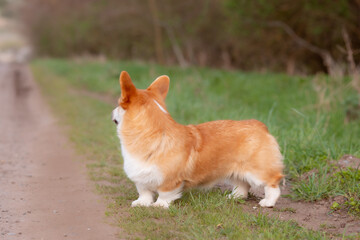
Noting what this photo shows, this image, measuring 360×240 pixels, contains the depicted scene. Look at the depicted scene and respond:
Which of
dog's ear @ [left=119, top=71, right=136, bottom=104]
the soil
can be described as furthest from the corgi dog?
the soil

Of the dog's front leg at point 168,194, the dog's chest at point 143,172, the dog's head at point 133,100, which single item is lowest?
the dog's front leg at point 168,194

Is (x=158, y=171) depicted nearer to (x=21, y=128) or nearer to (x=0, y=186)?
(x=0, y=186)

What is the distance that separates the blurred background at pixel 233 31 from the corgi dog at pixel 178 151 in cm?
479

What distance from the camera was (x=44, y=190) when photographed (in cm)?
486

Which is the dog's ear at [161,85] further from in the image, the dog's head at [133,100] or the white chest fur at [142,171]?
the white chest fur at [142,171]

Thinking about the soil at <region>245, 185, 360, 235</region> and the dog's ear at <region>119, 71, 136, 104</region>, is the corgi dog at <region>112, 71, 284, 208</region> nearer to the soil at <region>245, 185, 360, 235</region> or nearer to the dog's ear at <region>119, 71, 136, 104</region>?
the dog's ear at <region>119, 71, 136, 104</region>

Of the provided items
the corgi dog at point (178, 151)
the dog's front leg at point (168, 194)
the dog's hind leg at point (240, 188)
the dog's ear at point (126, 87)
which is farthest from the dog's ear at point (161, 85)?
the dog's hind leg at point (240, 188)

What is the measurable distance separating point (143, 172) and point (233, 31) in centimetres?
1265

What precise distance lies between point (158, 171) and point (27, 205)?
143 cm

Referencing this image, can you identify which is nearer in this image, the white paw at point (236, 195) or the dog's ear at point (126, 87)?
the dog's ear at point (126, 87)

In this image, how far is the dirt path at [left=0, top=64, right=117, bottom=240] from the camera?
3.72m


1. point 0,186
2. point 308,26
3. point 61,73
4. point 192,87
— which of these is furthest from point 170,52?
point 0,186

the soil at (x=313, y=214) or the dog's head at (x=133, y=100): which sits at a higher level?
the dog's head at (x=133, y=100)

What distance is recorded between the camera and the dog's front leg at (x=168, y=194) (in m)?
4.00
